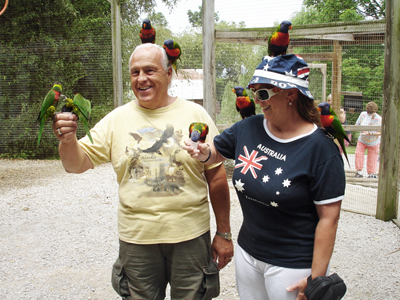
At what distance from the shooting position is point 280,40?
5.42 feet

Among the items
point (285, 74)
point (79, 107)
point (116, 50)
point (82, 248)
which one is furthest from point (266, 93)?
point (116, 50)

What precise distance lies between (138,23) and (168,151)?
18.0ft

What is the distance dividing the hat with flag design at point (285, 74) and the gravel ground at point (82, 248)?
1.99 metres

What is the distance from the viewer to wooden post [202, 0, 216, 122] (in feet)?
16.0

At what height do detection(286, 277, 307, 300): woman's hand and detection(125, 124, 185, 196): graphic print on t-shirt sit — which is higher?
detection(125, 124, 185, 196): graphic print on t-shirt

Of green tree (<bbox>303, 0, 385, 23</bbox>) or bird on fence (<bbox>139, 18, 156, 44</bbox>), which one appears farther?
green tree (<bbox>303, 0, 385, 23</bbox>)

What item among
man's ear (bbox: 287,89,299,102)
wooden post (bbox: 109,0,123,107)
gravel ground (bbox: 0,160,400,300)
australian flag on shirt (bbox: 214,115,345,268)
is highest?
wooden post (bbox: 109,0,123,107)

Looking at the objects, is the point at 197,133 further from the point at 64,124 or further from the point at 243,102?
the point at 243,102

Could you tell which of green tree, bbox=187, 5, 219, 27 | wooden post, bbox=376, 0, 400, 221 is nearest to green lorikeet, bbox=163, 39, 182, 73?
wooden post, bbox=376, 0, 400, 221

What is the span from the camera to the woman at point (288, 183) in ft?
4.49

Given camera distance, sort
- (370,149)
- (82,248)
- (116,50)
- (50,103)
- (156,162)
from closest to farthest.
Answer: (50,103) < (156,162) < (82,248) < (116,50) < (370,149)

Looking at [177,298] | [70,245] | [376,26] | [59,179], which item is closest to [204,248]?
[177,298]

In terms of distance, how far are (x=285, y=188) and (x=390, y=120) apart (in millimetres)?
3249

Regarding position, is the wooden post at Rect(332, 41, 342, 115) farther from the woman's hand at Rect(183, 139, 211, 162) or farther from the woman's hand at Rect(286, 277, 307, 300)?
the woman's hand at Rect(286, 277, 307, 300)
